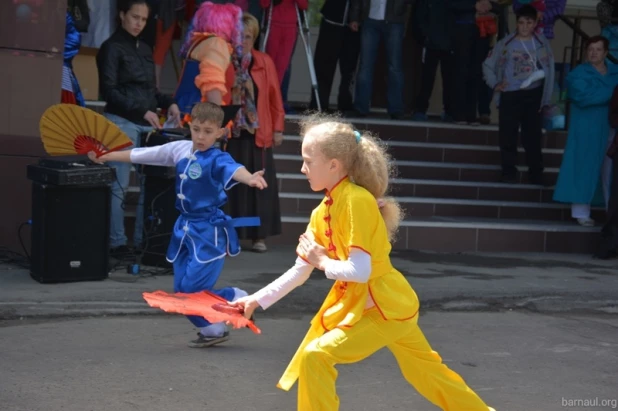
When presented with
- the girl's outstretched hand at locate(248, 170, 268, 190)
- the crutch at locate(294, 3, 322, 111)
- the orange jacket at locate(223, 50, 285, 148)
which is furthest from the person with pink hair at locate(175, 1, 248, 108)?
the crutch at locate(294, 3, 322, 111)

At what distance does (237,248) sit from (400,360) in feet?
7.57

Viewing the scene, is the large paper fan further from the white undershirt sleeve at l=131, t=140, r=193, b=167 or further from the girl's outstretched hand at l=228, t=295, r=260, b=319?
the girl's outstretched hand at l=228, t=295, r=260, b=319

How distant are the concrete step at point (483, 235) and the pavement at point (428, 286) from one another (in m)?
0.22

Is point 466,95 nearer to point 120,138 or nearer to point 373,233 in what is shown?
point 120,138

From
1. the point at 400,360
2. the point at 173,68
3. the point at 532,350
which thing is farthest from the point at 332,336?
the point at 173,68

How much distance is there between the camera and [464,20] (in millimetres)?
13484

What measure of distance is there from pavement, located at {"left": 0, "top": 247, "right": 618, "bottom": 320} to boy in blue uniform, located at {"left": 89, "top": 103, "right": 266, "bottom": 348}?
130 cm

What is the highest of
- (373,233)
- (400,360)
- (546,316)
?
(373,233)

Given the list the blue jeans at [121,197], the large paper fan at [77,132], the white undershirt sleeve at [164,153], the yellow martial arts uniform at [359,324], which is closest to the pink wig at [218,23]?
the blue jeans at [121,197]

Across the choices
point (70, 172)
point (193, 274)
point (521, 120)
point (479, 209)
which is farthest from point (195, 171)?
point (521, 120)

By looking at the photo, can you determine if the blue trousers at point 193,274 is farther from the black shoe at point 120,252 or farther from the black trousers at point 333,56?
the black trousers at point 333,56

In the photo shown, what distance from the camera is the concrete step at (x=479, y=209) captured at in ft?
40.1

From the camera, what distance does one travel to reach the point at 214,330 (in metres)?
7.22

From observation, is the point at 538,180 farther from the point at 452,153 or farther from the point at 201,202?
the point at 201,202
